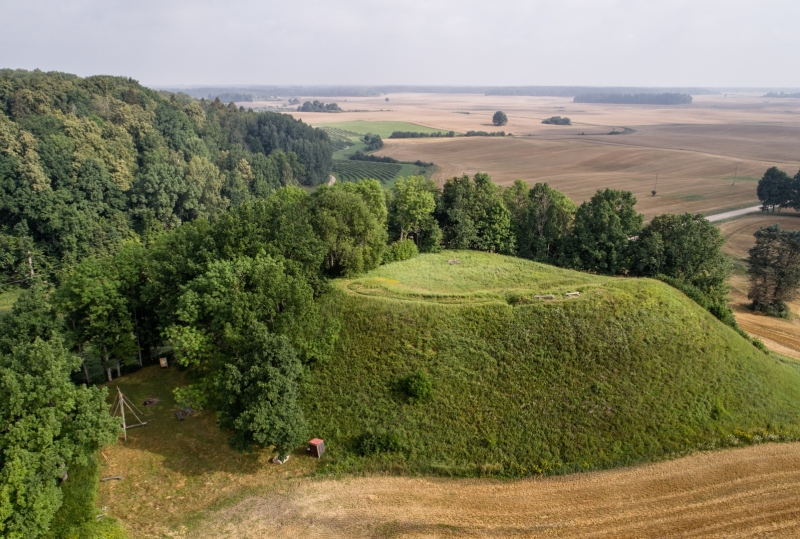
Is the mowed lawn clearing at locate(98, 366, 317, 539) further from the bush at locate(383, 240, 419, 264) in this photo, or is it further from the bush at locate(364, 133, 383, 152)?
the bush at locate(364, 133, 383, 152)

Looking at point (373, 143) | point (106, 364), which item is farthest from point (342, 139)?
point (106, 364)

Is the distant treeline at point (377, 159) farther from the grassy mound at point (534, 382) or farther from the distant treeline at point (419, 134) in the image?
the grassy mound at point (534, 382)

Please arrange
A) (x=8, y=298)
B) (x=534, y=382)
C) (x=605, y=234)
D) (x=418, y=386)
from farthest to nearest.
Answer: (x=8, y=298) → (x=605, y=234) → (x=534, y=382) → (x=418, y=386)

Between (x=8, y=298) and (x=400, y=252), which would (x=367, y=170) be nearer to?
(x=400, y=252)

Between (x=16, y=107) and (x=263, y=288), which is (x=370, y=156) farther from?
(x=263, y=288)

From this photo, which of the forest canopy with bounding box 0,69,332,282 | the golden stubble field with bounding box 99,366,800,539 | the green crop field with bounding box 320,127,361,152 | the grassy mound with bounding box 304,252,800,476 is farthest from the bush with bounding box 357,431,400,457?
the green crop field with bounding box 320,127,361,152

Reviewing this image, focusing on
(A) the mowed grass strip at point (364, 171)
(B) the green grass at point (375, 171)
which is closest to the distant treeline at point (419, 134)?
(A) the mowed grass strip at point (364, 171)
